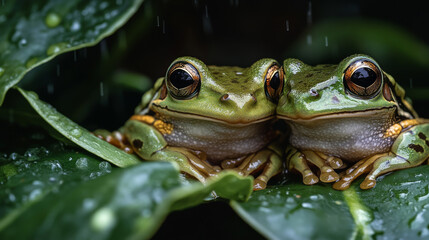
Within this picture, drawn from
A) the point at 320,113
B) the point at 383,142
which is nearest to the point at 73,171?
the point at 320,113

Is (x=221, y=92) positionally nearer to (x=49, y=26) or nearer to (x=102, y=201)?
(x=49, y=26)

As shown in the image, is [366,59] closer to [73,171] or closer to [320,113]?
[320,113]

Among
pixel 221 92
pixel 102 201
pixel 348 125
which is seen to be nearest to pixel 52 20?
pixel 221 92

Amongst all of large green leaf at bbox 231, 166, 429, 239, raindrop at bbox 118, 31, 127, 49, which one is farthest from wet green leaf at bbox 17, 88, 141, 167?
raindrop at bbox 118, 31, 127, 49

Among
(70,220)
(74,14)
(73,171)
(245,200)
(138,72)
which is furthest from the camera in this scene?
(138,72)

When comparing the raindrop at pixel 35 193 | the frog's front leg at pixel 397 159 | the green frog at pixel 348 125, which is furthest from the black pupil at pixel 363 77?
the raindrop at pixel 35 193

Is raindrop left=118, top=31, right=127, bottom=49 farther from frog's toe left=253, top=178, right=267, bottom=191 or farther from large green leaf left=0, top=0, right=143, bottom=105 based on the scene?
frog's toe left=253, top=178, right=267, bottom=191
